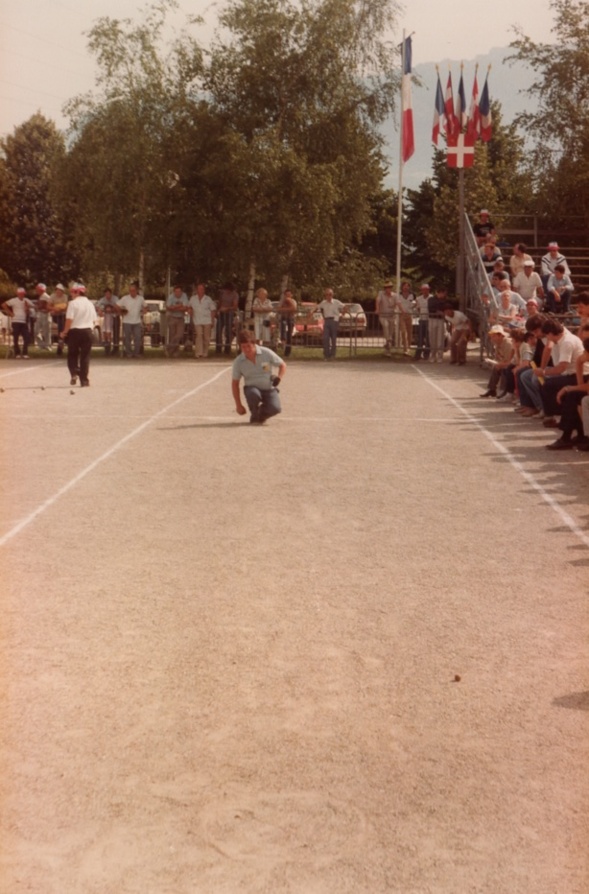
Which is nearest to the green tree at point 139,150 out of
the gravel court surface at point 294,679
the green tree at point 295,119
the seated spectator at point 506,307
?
the green tree at point 295,119

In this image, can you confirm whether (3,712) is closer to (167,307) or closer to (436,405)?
(436,405)

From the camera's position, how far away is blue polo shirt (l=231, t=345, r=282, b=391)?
18.0 m

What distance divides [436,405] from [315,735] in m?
16.2

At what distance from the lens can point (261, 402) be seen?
18062mm

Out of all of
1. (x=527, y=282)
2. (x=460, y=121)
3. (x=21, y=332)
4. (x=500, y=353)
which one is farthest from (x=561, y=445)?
(x=460, y=121)

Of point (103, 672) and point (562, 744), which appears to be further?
point (103, 672)

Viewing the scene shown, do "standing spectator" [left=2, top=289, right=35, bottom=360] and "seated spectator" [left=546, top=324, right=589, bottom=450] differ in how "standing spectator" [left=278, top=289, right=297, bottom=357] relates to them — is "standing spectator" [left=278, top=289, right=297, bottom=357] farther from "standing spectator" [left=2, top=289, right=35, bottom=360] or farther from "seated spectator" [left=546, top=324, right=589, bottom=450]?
"seated spectator" [left=546, top=324, right=589, bottom=450]

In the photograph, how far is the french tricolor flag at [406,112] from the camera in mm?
41812

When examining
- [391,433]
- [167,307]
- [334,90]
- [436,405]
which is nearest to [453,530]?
[391,433]

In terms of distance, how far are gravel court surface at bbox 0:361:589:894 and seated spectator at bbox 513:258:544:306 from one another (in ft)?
53.9

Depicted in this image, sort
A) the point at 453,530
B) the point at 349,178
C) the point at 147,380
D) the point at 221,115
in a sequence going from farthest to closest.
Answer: the point at 349,178 < the point at 221,115 < the point at 147,380 < the point at 453,530

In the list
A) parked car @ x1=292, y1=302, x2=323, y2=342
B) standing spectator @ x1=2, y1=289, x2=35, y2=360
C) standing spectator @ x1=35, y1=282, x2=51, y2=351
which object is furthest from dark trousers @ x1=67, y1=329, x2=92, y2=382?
parked car @ x1=292, y1=302, x2=323, y2=342

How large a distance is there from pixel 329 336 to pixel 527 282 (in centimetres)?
680

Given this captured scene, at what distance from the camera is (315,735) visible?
5.87m
